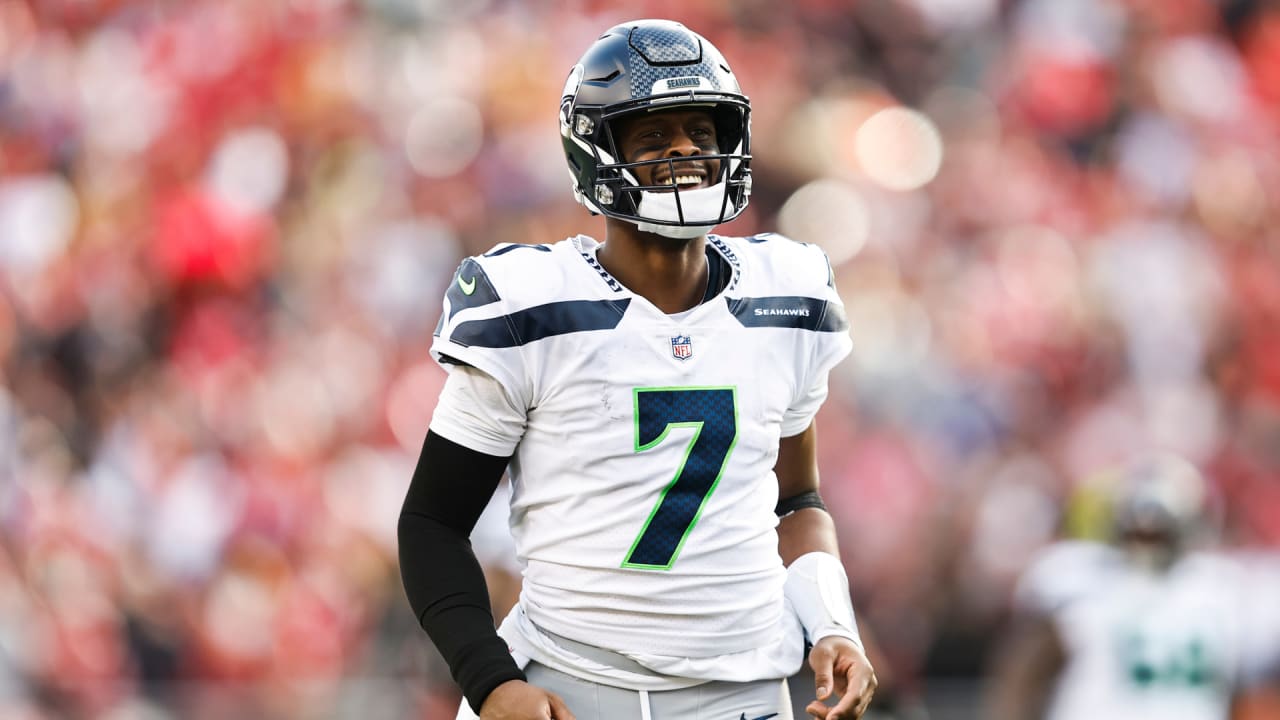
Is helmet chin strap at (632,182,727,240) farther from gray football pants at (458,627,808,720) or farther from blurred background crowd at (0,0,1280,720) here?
blurred background crowd at (0,0,1280,720)

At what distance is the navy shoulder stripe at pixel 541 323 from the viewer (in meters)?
2.60

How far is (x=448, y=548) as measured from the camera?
8.73 ft

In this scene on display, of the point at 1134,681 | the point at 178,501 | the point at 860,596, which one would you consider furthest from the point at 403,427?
the point at 1134,681

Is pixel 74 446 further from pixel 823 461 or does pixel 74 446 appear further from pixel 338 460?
pixel 823 461

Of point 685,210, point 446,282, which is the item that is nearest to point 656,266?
point 685,210

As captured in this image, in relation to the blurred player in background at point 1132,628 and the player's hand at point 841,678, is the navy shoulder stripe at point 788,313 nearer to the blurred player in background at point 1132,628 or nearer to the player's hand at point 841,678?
the player's hand at point 841,678

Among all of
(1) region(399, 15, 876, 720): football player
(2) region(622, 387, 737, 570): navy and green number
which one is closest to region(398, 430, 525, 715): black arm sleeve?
(1) region(399, 15, 876, 720): football player

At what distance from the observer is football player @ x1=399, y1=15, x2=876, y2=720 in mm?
2621

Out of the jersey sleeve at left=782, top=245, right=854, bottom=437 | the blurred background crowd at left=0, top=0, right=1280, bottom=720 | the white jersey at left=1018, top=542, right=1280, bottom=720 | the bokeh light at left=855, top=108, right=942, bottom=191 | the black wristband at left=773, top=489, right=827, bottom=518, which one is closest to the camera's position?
the jersey sleeve at left=782, top=245, right=854, bottom=437

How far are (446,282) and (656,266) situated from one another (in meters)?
5.96

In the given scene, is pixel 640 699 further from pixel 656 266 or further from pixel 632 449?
pixel 656 266

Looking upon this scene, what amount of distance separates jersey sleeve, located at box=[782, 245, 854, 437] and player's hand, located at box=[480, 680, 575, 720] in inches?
24.9

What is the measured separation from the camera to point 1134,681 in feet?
18.9

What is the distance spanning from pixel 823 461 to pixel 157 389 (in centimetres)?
331
